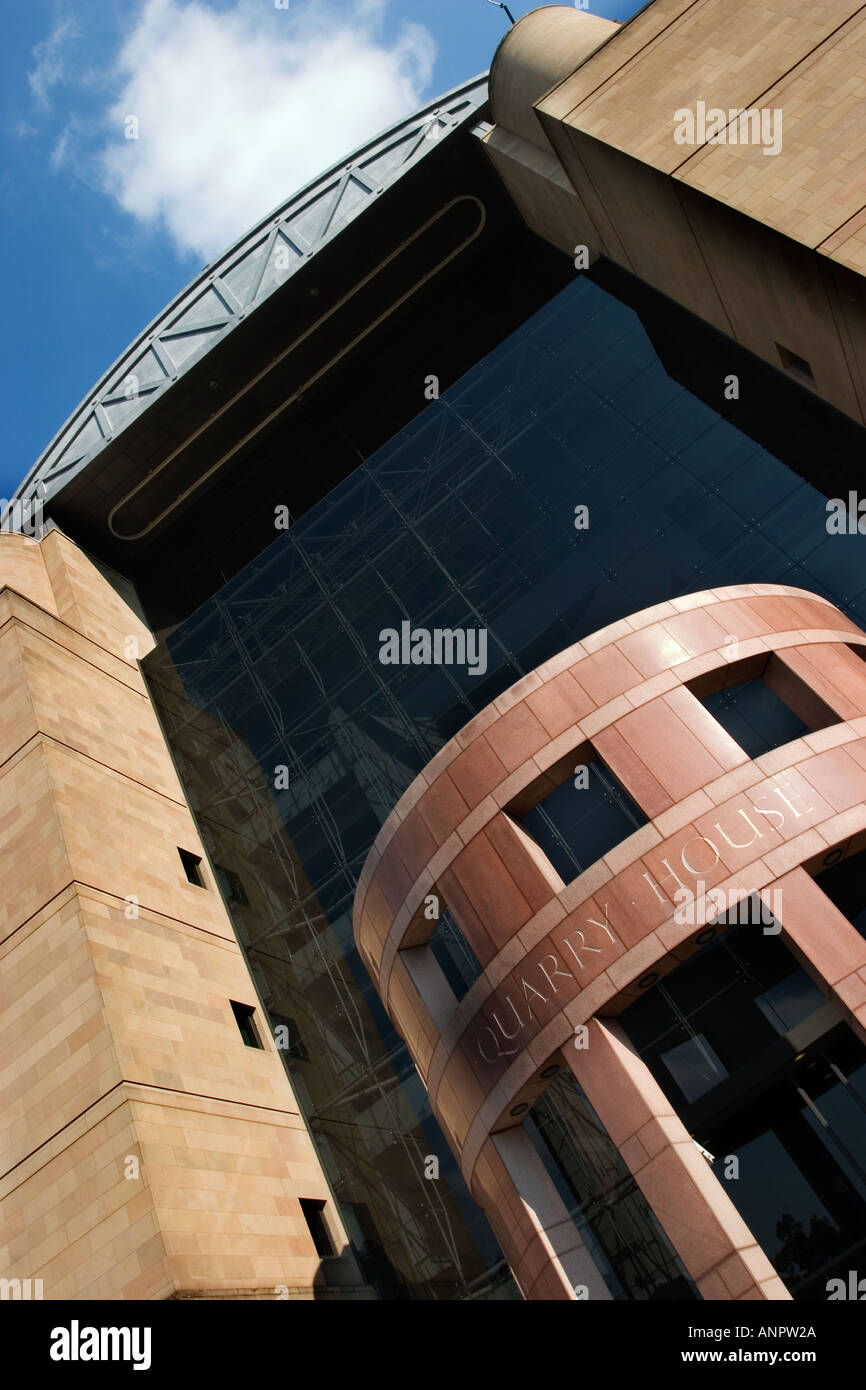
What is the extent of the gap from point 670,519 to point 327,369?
11.9 m

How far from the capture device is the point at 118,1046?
17.6 m

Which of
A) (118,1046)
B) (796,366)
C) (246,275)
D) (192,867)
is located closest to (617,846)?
(118,1046)

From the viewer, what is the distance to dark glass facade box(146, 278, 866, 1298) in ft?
69.2

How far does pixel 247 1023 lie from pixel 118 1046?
4.60 meters

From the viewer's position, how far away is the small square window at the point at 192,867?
78.8ft

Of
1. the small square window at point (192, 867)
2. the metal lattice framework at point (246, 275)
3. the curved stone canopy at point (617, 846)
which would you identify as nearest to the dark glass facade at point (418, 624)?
the small square window at point (192, 867)

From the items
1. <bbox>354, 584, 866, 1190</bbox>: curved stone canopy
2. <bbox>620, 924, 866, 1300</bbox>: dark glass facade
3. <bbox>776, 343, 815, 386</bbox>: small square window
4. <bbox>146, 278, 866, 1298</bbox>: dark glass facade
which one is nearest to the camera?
<bbox>354, 584, 866, 1190</bbox>: curved stone canopy

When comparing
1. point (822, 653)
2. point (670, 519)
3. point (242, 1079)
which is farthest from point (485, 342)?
point (242, 1079)

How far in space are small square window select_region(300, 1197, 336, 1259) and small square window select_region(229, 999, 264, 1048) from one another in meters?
3.37

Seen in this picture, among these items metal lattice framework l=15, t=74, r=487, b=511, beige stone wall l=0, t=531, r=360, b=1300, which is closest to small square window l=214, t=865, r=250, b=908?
beige stone wall l=0, t=531, r=360, b=1300

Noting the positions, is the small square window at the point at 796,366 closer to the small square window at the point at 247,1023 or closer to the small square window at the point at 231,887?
the small square window at the point at 247,1023

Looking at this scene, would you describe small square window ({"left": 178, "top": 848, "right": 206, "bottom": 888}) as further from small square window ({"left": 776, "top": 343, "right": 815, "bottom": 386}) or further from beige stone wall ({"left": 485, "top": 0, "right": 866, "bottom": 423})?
small square window ({"left": 776, "top": 343, "right": 815, "bottom": 386})

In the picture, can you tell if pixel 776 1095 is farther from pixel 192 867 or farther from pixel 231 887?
pixel 231 887
